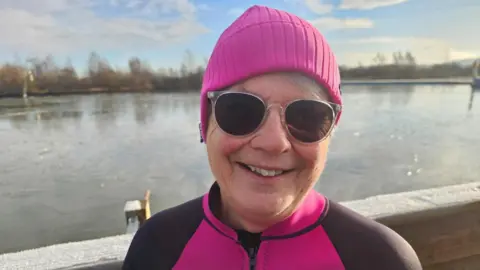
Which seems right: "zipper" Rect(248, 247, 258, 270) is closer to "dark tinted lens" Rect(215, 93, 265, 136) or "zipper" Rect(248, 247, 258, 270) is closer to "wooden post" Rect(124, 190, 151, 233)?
"dark tinted lens" Rect(215, 93, 265, 136)

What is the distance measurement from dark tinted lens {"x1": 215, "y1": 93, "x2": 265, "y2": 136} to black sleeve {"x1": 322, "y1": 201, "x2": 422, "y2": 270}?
383 millimetres

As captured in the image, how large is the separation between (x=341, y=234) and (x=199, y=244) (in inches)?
15.2

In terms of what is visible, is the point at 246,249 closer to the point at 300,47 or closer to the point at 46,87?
the point at 300,47

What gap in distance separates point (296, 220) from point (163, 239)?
384 millimetres

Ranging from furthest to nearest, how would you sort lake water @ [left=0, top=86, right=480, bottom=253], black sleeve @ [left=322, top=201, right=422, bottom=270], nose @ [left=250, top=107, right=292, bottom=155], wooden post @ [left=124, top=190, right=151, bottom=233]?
lake water @ [left=0, top=86, right=480, bottom=253] < wooden post @ [left=124, top=190, right=151, bottom=233] < black sleeve @ [left=322, top=201, right=422, bottom=270] < nose @ [left=250, top=107, right=292, bottom=155]

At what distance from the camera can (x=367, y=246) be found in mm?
1068

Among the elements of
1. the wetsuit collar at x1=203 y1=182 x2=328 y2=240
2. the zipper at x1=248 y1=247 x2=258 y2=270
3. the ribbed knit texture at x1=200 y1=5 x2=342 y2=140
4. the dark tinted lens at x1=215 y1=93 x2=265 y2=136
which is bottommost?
the zipper at x1=248 y1=247 x2=258 y2=270

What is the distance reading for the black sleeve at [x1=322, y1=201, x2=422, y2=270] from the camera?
41.4 inches

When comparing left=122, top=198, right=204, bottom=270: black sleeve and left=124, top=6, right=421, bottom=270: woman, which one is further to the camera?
left=122, top=198, right=204, bottom=270: black sleeve

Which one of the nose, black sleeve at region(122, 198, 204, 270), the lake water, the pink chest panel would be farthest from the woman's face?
the lake water

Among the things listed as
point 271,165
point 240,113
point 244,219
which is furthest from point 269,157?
point 244,219

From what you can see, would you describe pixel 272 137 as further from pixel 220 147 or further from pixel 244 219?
pixel 244 219

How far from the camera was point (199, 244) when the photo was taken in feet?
3.70

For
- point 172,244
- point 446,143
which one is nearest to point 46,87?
point 446,143
